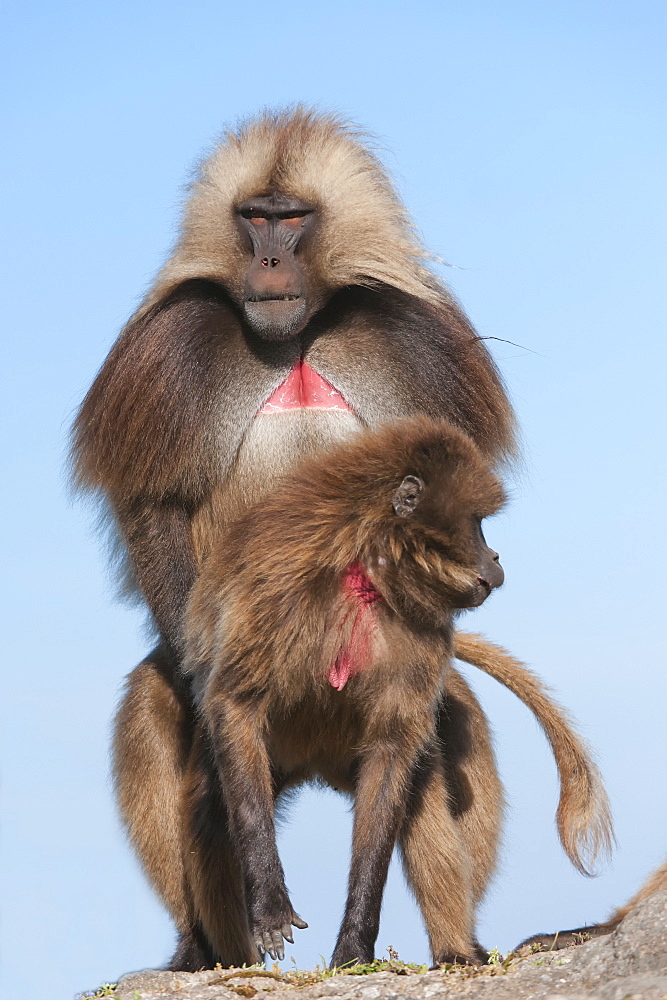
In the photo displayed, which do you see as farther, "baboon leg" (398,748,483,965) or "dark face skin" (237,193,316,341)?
"dark face skin" (237,193,316,341)

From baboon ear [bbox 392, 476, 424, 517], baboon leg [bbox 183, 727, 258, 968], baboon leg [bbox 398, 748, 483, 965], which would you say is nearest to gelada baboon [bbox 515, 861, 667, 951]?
baboon leg [bbox 398, 748, 483, 965]

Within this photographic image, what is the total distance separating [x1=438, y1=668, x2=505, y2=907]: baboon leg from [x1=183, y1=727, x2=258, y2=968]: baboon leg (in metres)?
0.94

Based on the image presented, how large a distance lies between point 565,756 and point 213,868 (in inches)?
63.7

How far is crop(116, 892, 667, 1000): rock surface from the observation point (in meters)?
3.92

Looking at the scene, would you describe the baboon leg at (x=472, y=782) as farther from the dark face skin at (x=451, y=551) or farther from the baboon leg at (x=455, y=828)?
the dark face skin at (x=451, y=551)

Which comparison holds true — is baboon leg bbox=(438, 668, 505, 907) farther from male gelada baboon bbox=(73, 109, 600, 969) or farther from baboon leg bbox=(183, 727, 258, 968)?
baboon leg bbox=(183, 727, 258, 968)

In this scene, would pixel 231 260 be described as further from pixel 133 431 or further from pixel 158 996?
pixel 158 996

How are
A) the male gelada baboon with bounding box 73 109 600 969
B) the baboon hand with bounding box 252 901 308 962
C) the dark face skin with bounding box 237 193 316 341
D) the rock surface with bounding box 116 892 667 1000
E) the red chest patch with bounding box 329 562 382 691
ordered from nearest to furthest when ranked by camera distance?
the rock surface with bounding box 116 892 667 1000 → the baboon hand with bounding box 252 901 308 962 → the red chest patch with bounding box 329 562 382 691 → the dark face skin with bounding box 237 193 316 341 → the male gelada baboon with bounding box 73 109 600 969

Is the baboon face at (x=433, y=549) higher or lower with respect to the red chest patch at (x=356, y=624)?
higher

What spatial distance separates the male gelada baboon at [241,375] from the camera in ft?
18.8

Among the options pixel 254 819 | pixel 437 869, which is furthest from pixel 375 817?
pixel 437 869

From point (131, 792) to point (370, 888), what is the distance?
136cm

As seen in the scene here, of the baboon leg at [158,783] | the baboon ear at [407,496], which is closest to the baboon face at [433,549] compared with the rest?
the baboon ear at [407,496]

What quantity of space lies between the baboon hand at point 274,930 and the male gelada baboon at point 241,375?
2.70 feet
